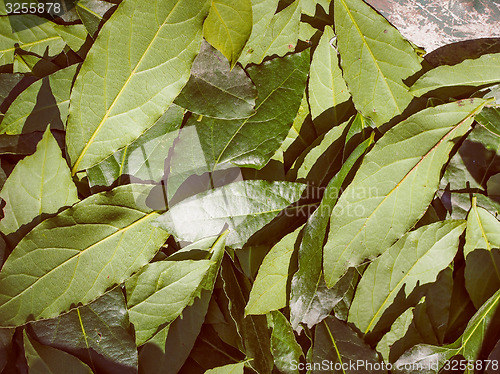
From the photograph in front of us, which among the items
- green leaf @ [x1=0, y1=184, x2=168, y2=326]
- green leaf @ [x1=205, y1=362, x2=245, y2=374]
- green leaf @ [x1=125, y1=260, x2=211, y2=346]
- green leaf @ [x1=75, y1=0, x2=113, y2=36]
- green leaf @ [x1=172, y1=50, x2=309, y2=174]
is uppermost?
green leaf @ [x1=75, y1=0, x2=113, y2=36]

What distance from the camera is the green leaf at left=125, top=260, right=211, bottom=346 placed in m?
0.76

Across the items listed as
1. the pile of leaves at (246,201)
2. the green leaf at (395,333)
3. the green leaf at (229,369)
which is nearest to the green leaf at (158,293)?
the pile of leaves at (246,201)

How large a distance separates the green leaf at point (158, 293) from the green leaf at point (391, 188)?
0.78ft

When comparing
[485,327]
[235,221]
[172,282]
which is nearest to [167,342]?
[172,282]

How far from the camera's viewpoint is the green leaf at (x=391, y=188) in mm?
725

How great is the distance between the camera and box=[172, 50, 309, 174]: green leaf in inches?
30.6

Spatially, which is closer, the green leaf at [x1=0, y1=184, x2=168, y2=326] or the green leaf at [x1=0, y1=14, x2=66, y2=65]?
the green leaf at [x1=0, y1=184, x2=168, y2=326]

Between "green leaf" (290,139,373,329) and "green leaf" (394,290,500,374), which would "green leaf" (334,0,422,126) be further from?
"green leaf" (394,290,500,374)

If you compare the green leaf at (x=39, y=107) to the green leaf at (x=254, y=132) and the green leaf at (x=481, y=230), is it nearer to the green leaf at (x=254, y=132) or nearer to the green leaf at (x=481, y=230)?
the green leaf at (x=254, y=132)

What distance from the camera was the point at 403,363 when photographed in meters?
0.76

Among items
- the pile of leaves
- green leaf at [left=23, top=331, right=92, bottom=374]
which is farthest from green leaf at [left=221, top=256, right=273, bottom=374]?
green leaf at [left=23, top=331, right=92, bottom=374]

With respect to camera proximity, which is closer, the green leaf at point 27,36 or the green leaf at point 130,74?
the green leaf at point 130,74

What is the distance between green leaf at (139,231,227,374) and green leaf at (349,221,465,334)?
0.26 m

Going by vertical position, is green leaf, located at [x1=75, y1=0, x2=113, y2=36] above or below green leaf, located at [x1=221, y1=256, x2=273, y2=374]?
above
